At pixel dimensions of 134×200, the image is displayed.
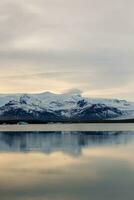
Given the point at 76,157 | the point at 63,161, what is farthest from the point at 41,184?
the point at 76,157

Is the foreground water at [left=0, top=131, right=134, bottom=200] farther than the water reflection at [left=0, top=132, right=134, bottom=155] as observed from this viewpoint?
No

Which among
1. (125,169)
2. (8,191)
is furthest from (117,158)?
(8,191)

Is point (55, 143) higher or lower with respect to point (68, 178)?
higher

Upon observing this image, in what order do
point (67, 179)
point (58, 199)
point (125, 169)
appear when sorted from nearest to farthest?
1. point (58, 199)
2. point (67, 179)
3. point (125, 169)

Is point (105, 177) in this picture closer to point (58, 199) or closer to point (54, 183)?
point (54, 183)

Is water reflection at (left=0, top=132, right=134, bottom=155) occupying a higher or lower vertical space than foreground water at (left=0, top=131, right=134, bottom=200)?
higher

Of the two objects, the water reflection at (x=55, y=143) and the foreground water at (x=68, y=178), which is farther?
the water reflection at (x=55, y=143)

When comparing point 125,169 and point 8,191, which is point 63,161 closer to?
point 125,169

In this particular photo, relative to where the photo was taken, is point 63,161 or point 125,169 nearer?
point 125,169

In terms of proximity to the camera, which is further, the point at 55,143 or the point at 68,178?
the point at 55,143

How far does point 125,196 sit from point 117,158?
12241 millimetres

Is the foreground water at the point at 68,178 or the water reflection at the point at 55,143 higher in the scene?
the water reflection at the point at 55,143

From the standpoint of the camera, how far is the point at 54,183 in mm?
17438

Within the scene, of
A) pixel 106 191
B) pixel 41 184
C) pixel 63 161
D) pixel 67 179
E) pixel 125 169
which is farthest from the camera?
pixel 63 161
